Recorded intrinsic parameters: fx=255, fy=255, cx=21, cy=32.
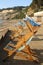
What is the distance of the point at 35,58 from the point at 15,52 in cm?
65

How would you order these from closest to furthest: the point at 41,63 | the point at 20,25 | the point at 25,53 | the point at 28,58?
the point at 41,63
the point at 28,58
the point at 25,53
the point at 20,25

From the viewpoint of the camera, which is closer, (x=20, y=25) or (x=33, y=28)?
(x=33, y=28)

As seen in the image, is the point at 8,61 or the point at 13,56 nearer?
the point at 8,61

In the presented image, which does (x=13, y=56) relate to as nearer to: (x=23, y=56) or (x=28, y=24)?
(x=23, y=56)

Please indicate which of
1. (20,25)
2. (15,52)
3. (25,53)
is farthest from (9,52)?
(20,25)

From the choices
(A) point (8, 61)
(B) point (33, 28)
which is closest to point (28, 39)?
(B) point (33, 28)

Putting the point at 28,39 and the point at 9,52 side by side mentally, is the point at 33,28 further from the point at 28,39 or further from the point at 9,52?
the point at 9,52

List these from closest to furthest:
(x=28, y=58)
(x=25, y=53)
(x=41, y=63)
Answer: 1. (x=41, y=63)
2. (x=28, y=58)
3. (x=25, y=53)

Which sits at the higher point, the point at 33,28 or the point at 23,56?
the point at 33,28

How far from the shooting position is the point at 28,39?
7578 millimetres

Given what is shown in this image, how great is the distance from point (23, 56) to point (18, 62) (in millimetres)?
661

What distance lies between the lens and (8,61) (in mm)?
7605

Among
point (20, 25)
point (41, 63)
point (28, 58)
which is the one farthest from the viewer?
point (20, 25)

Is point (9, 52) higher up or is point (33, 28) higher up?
point (33, 28)
